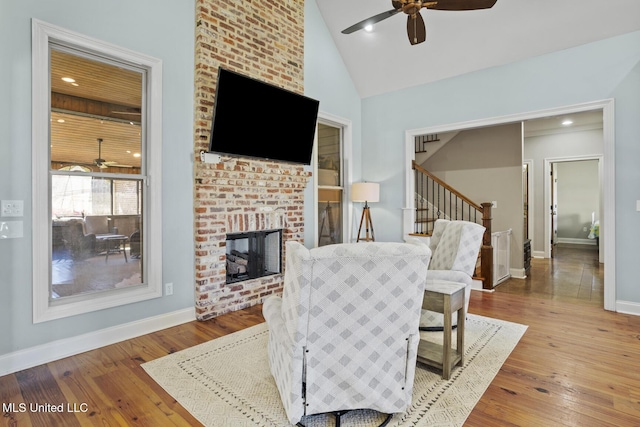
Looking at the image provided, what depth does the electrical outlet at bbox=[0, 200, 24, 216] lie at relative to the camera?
2.33 m

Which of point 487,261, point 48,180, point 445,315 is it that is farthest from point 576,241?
point 48,180

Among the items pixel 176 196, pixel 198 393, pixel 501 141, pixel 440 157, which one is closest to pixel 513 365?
pixel 198 393

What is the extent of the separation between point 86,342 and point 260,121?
2504 millimetres

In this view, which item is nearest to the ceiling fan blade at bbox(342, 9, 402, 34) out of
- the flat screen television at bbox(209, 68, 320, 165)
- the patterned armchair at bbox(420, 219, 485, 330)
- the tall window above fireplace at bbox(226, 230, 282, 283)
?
the flat screen television at bbox(209, 68, 320, 165)

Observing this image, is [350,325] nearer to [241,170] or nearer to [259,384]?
[259,384]

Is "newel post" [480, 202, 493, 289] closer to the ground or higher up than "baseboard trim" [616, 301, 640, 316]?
higher up

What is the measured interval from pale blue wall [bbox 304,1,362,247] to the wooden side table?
2451 mm

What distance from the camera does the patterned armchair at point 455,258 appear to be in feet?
10.0

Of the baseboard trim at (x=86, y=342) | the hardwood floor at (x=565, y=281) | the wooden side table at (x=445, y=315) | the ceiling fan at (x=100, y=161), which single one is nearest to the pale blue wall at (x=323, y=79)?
the baseboard trim at (x=86, y=342)

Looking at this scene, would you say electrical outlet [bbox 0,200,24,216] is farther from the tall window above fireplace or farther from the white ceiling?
the white ceiling

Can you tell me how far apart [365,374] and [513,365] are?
1.41 meters

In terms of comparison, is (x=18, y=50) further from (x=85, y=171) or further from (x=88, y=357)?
(x=88, y=357)

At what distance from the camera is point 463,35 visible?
167 inches

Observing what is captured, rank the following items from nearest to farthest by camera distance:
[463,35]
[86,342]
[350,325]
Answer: [350,325] < [86,342] < [463,35]
